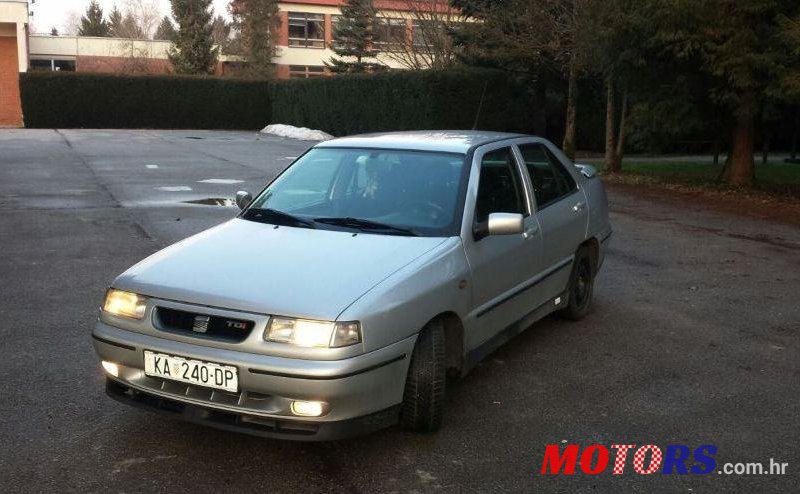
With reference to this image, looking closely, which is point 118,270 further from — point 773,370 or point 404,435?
point 773,370

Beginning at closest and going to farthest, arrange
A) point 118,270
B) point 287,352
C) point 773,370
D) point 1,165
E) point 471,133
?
point 287,352
point 773,370
point 471,133
point 118,270
point 1,165

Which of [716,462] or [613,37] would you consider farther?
[613,37]

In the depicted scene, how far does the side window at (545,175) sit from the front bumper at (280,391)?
7.55ft

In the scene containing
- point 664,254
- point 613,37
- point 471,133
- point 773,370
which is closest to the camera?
point 773,370

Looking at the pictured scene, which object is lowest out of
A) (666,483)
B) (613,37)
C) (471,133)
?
(666,483)

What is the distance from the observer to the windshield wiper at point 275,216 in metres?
4.78

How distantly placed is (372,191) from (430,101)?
843 inches

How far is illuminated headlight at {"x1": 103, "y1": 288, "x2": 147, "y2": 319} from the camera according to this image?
3.90 m

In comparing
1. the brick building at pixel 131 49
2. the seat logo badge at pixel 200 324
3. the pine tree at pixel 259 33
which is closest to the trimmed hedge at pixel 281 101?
the brick building at pixel 131 49

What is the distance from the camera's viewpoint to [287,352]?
3.56 meters

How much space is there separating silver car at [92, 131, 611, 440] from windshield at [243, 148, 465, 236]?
1 centimetres

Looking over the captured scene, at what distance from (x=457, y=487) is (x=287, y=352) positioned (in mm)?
969

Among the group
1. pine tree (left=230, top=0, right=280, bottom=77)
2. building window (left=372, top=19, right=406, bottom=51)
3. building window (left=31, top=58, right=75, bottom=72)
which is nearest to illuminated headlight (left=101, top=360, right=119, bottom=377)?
building window (left=372, top=19, right=406, bottom=51)

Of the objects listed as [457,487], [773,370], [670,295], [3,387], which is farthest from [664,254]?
[3,387]
